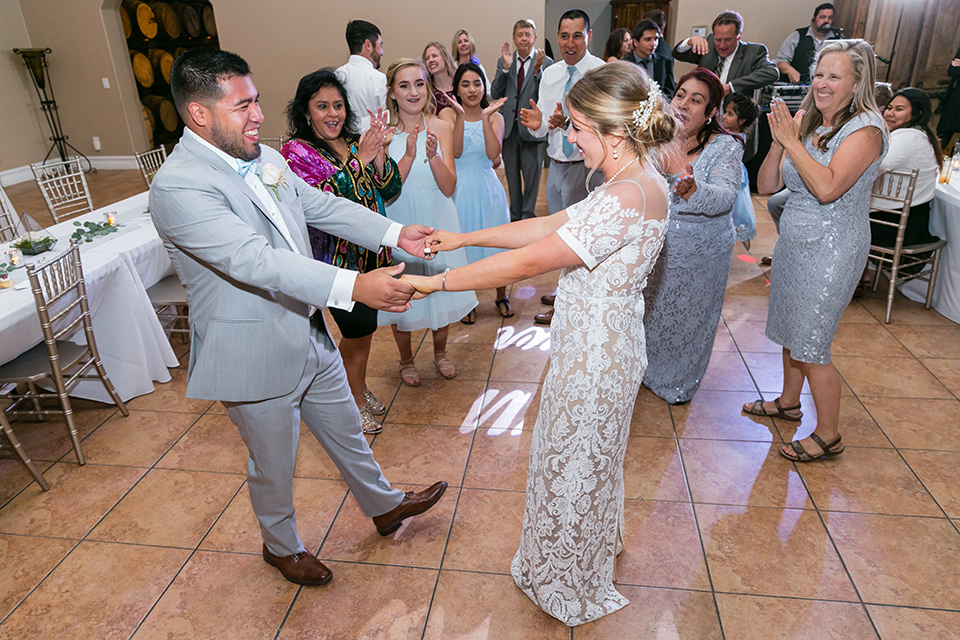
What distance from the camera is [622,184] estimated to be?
1548 mm

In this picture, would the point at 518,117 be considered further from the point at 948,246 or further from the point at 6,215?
the point at 6,215

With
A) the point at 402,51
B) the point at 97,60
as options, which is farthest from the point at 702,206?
the point at 97,60

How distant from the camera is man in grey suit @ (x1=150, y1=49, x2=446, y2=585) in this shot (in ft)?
5.08

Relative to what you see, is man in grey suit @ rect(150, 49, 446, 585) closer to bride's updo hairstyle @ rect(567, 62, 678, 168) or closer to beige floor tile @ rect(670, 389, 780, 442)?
bride's updo hairstyle @ rect(567, 62, 678, 168)

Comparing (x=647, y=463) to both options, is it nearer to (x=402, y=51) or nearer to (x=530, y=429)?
(x=530, y=429)

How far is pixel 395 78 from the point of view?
2.99 metres

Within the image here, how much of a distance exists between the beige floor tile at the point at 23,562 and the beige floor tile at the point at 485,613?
1.40 meters

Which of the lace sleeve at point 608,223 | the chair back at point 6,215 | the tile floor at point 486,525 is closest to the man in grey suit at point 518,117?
the tile floor at point 486,525

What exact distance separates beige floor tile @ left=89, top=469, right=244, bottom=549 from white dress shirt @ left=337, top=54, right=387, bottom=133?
110 inches

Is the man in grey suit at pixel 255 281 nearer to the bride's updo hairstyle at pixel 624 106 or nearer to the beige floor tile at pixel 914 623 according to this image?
the bride's updo hairstyle at pixel 624 106

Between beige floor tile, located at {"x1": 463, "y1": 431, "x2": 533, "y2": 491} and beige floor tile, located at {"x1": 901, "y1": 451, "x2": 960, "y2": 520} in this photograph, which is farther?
beige floor tile, located at {"x1": 463, "y1": 431, "x2": 533, "y2": 491}

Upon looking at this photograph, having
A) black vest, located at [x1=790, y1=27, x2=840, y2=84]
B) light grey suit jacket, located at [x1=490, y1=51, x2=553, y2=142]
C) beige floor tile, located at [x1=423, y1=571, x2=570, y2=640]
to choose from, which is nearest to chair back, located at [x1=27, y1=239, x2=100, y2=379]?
beige floor tile, located at [x1=423, y1=571, x2=570, y2=640]

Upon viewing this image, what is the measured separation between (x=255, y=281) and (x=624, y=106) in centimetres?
102

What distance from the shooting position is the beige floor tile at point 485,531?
2.15 meters
